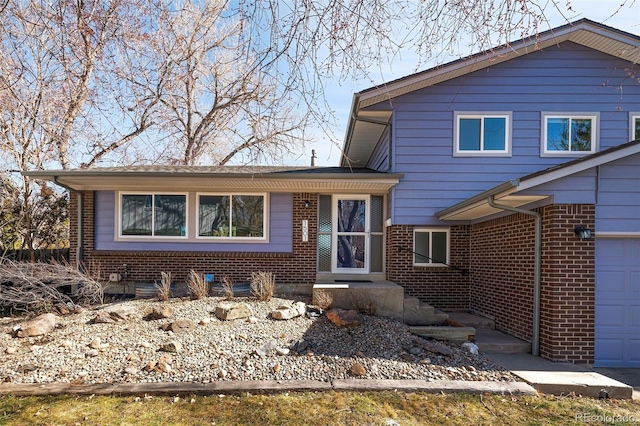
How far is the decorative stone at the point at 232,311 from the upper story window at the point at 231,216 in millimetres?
2822

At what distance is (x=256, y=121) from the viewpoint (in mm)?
3555

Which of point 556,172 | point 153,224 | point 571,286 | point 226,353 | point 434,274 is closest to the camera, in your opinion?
point 226,353

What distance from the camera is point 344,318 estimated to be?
21.2ft

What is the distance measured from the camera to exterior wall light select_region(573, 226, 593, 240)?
224 inches

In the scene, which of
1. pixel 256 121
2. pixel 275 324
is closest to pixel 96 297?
pixel 275 324

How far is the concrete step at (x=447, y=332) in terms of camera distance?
654cm

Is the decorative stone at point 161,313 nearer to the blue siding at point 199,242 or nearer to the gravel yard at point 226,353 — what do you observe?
the gravel yard at point 226,353

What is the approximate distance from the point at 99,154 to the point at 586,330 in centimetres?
1441

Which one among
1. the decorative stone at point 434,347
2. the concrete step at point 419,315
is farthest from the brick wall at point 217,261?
the decorative stone at point 434,347

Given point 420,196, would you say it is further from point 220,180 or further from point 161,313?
point 161,313

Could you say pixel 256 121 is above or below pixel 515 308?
above

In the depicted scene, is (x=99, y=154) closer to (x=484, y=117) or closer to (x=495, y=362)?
(x=484, y=117)

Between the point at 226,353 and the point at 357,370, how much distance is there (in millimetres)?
1859

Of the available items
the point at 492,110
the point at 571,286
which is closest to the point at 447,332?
the point at 571,286
